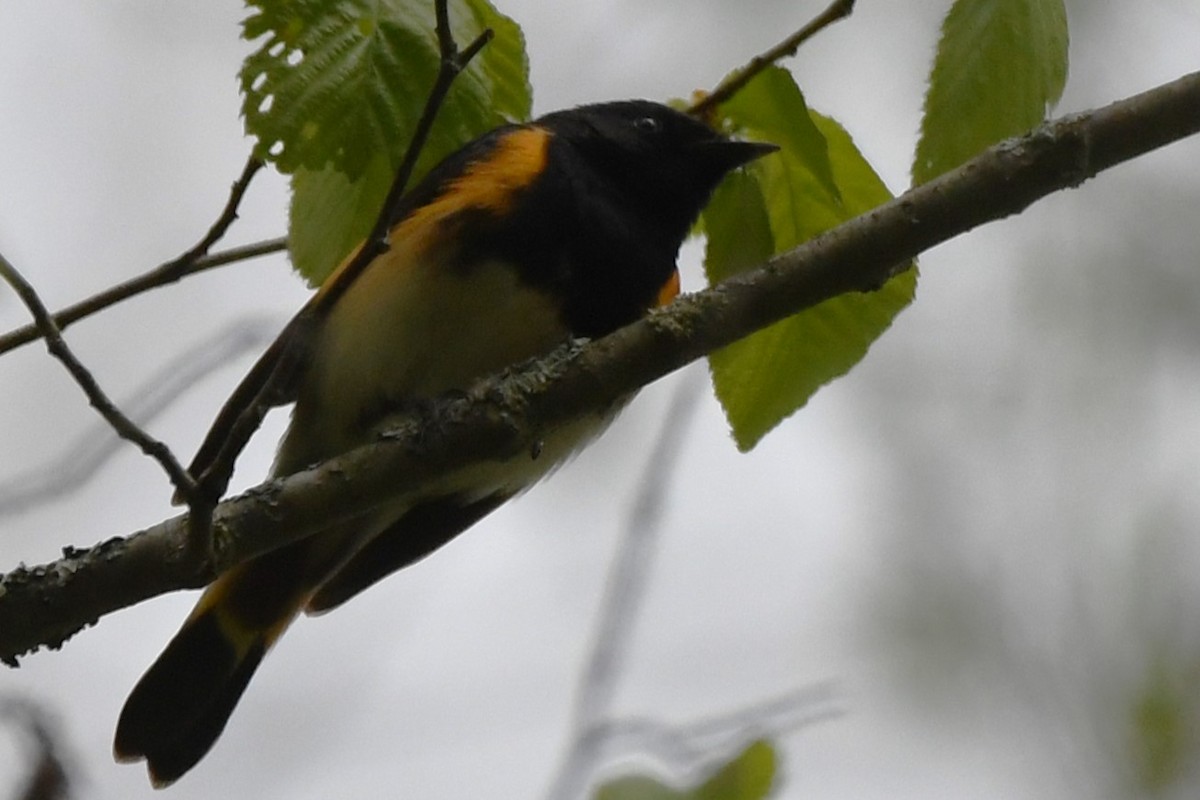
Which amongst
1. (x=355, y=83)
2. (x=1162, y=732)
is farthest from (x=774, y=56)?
(x=1162, y=732)

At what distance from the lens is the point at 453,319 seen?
2.45m

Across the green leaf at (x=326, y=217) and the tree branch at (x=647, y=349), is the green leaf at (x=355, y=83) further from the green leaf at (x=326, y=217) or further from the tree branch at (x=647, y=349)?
the tree branch at (x=647, y=349)

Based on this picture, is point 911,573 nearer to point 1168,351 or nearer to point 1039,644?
point 1039,644

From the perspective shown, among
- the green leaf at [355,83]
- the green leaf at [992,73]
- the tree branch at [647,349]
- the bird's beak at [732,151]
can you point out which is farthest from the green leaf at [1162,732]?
the green leaf at [355,83]

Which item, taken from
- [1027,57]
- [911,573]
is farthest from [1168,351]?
[1027,57]

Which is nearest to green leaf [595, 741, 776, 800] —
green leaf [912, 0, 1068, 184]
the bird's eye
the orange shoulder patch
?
green leaf [912, 0, 1068, 184]

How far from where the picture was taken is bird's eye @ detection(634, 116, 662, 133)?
2.96m

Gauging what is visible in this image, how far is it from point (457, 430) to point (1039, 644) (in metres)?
4.82

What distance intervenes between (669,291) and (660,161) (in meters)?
0.32

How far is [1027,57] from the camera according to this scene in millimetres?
1530

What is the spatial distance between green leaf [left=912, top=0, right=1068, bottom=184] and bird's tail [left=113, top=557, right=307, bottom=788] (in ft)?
5.76

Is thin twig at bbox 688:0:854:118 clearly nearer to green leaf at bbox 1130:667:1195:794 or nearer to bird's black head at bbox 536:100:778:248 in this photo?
bird's black head at bbox 536:100:778:248

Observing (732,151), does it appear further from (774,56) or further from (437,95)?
(437,95)

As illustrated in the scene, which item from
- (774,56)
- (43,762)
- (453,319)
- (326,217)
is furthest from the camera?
(453,319)
